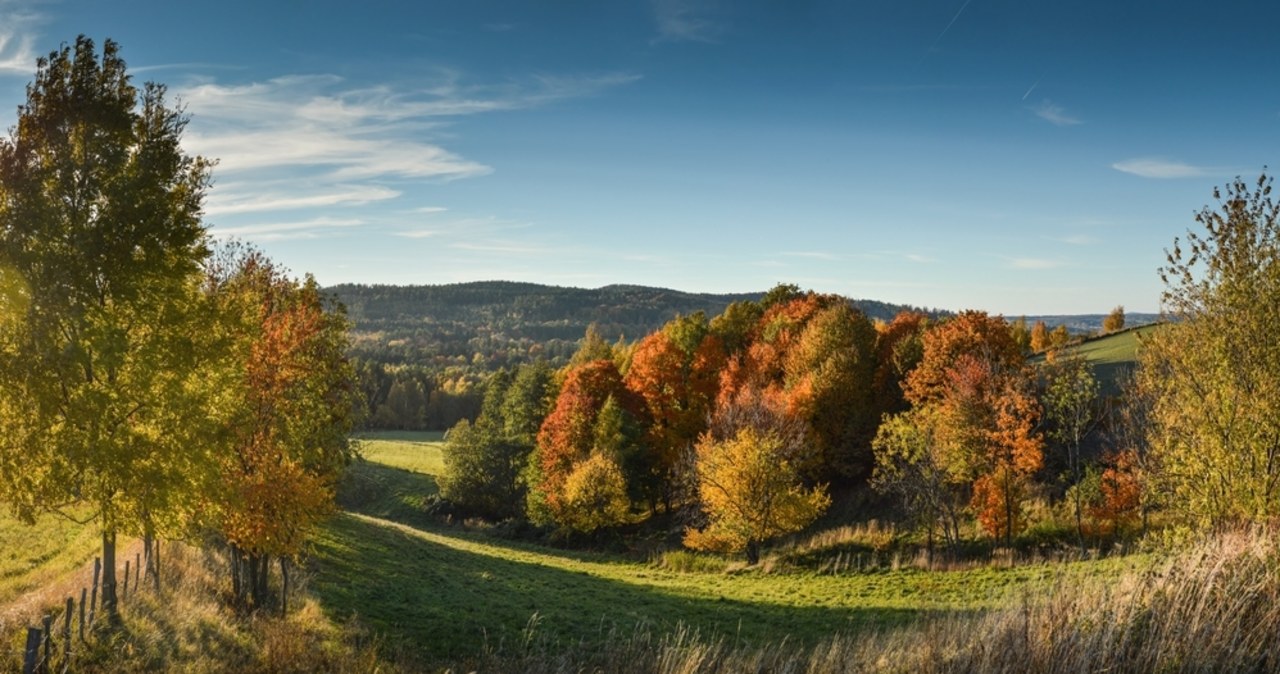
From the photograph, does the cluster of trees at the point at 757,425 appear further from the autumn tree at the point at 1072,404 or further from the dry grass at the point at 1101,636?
the dry grass at the point at 1101,636

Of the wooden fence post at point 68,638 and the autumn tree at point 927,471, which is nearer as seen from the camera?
the wooden fence post at point 68,638

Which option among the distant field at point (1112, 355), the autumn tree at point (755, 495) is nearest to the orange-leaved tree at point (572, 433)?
the autumn tree at point (755, 495)

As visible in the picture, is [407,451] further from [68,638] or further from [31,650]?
[31,650]

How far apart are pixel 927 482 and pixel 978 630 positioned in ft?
90.5

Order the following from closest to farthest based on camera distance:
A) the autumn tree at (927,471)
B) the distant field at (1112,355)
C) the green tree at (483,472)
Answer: the autumn tree at (927,471) → the distant field at (1112,355) → the green tree at (483,472)

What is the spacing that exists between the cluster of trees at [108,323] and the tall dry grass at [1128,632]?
10.5 metres

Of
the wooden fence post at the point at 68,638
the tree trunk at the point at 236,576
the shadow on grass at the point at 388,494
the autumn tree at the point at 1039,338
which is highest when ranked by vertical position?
the autumn tree at the point at 1039,338

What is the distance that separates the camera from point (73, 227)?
48.5 feet

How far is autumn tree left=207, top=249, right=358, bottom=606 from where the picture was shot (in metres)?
18.2

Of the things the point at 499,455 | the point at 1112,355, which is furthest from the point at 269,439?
the point at 1112,355

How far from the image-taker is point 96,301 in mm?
15234

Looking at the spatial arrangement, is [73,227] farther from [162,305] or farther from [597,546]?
[597,546]

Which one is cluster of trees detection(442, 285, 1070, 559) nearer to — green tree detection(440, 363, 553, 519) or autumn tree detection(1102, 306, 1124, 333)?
green tree detection(440, 363, 553, 519)

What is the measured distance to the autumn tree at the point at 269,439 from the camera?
59.8 ft
